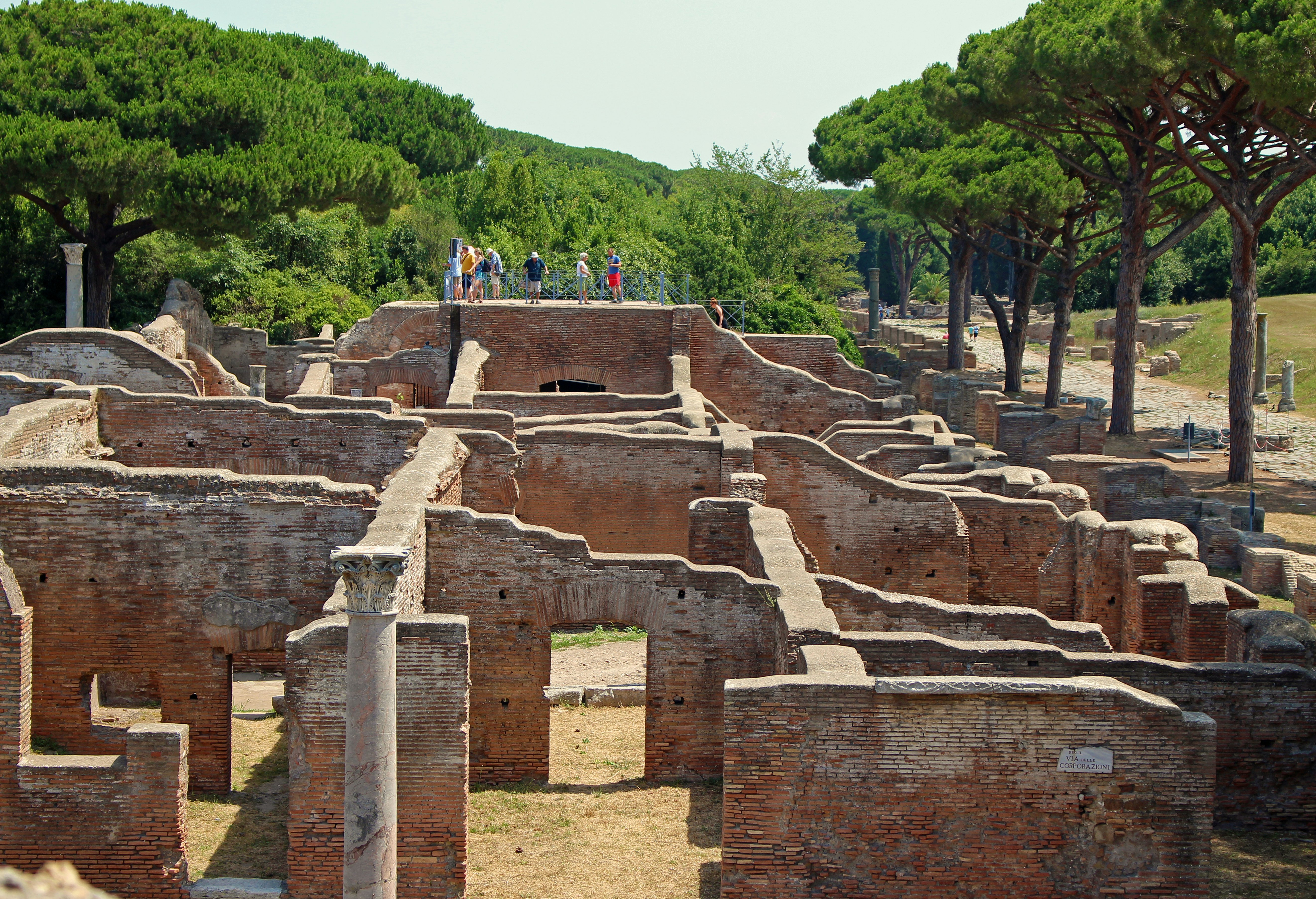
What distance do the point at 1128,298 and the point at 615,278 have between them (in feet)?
32.6

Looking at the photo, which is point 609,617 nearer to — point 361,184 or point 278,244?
point 361,184

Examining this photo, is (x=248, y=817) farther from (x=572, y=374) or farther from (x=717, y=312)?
(x=717, y=312)

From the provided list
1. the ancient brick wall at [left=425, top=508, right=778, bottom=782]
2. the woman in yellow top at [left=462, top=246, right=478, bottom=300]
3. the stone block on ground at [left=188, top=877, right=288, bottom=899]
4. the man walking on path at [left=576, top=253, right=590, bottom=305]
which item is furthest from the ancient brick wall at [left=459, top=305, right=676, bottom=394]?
the stone block on ground at [left=188, top=877, right=288, bottom=899]

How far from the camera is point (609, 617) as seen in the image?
12391mm

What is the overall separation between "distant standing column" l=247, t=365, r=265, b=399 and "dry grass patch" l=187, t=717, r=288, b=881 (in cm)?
1017

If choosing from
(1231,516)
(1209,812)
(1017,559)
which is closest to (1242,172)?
(1231,516)

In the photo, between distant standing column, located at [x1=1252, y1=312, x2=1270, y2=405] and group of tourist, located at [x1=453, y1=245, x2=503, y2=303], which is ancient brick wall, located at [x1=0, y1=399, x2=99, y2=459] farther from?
distant standing column, located at [x1=1252, y1=312, x2=1270, y2=405]

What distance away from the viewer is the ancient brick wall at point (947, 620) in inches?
481

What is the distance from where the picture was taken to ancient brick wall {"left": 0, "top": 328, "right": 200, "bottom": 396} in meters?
19.4

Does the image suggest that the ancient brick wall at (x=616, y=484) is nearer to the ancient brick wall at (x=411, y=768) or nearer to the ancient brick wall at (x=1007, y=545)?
the ancient brick wall at (x=1007, y=545)

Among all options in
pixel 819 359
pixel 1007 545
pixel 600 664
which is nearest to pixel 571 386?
pixel 819 359

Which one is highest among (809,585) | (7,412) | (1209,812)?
(7,412)

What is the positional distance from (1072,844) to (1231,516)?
42.2ft

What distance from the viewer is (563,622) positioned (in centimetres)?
1256
